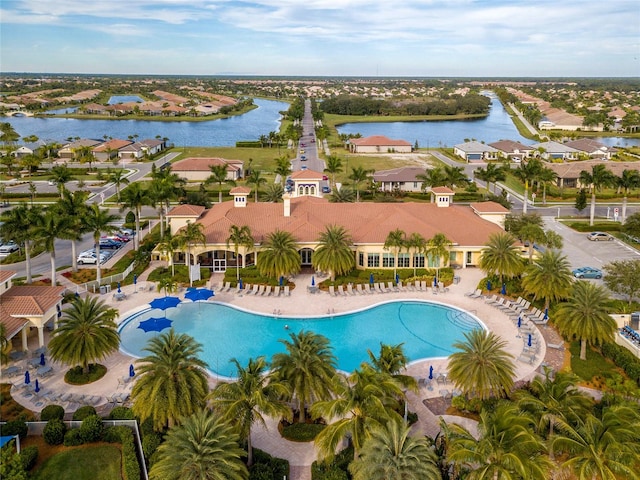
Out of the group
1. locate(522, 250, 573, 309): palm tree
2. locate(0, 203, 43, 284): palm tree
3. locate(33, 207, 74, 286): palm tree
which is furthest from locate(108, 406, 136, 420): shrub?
locate(522, 250, 573, 309): palm tree

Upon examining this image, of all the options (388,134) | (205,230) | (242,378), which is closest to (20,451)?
(242,378)

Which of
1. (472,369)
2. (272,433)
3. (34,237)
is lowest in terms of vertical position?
(272,433)

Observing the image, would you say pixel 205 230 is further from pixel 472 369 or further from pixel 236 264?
pixel 472 369

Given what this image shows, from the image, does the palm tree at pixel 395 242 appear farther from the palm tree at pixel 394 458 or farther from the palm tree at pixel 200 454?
the palm tree at pixel 200 454

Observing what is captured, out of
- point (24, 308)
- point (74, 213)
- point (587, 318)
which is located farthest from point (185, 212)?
point (587, 318)

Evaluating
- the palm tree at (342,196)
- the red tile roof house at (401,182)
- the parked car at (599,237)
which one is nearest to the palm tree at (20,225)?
the palm tree at (342,196)

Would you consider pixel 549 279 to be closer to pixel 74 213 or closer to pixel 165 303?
pixel 165 303

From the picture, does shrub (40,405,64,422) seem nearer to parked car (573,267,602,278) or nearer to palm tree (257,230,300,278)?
palm tree (257,230,300,278)
